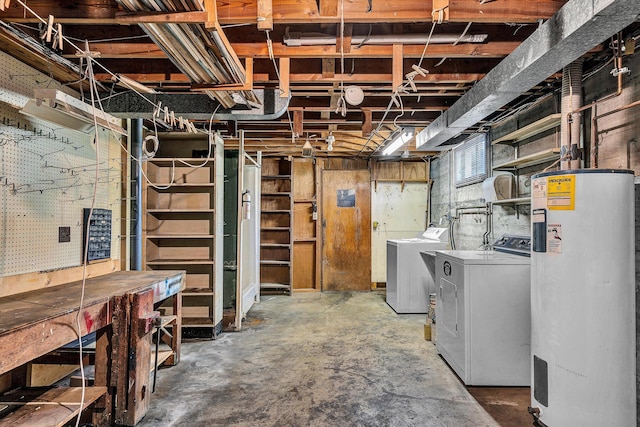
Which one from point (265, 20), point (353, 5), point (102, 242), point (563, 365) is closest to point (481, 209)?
point (563, 365)

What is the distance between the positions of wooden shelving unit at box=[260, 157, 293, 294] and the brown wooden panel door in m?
0.65

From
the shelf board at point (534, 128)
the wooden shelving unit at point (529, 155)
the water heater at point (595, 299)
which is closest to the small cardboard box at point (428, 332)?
the wooden shelving unit at point (529, 155)

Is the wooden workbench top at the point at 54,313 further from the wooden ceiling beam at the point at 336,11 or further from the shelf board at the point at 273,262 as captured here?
the shelf board at the point at 273,262

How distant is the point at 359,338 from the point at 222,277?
1656 mm

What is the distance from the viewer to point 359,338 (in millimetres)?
3717

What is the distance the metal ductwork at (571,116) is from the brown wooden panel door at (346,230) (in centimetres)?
390

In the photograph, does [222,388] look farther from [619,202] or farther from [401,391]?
[619,202]

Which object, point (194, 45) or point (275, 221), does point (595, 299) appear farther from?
point (275, 221)

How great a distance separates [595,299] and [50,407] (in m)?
2.89

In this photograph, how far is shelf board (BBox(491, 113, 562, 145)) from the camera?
8.52 ft

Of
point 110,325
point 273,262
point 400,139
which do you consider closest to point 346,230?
point 273,262

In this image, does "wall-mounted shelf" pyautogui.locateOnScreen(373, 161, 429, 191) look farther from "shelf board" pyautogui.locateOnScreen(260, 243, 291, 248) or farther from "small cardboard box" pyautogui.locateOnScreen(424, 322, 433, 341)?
"small cardboard box" pyautogui.locateOnScreen(424, 322, 433, 341)

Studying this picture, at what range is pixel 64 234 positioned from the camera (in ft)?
8.82

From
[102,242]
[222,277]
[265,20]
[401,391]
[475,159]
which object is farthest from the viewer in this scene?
[475,159]
